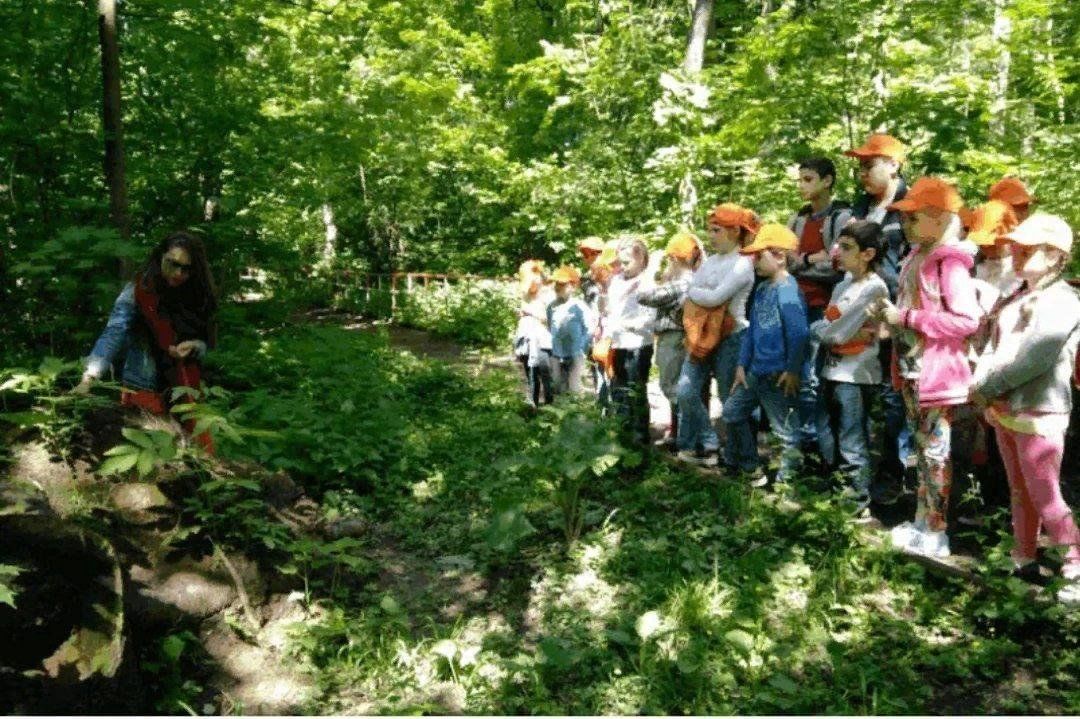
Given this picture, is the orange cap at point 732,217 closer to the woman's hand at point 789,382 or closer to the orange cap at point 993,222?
the woman's hand at point 789,382

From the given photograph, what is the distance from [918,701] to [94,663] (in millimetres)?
3423

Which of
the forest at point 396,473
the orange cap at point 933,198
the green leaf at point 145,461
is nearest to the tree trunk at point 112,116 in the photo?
the forest at point 396,473

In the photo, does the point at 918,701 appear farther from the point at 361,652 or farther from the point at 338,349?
the point at 338,349

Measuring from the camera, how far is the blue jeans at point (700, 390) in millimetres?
5785

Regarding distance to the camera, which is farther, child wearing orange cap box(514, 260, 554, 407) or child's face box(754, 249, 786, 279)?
child wearing orange cap box(514, 260, 554, 407)

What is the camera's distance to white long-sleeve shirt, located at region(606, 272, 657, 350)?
6.63 meters

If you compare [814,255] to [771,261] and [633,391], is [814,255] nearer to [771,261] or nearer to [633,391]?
[771,261]

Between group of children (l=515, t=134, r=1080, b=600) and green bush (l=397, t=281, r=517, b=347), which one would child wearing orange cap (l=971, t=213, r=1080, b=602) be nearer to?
group of children (l=515, t=134, r=1080, b=600)

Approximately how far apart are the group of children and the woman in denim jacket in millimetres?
3106

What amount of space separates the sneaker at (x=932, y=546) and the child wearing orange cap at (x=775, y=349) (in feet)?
2.90

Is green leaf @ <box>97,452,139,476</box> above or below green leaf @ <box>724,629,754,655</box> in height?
above

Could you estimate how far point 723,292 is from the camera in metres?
5.61

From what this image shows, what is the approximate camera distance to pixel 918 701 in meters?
3.52

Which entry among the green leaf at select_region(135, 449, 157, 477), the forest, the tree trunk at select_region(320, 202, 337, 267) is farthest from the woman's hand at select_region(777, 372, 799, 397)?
the tree trunk at select_region(320, 202, 337, 267)
